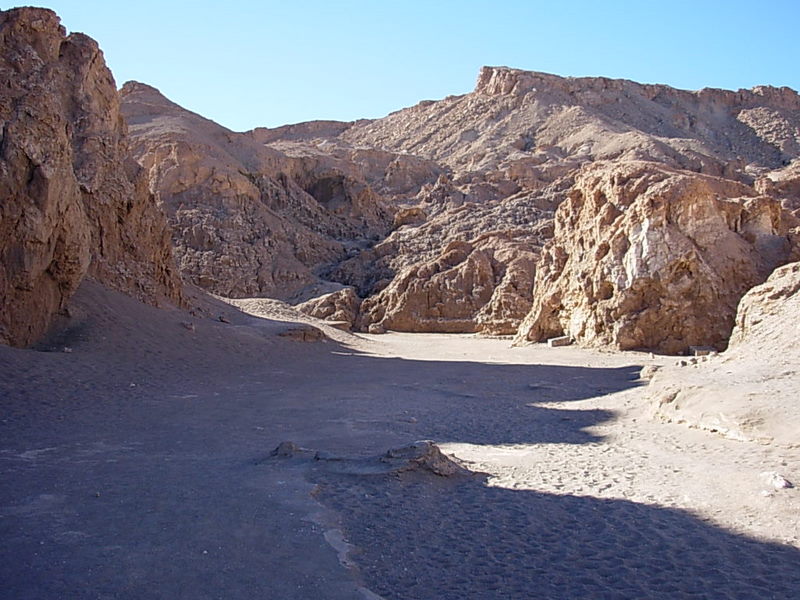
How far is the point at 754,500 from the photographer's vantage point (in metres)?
5.15

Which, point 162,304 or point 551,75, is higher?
point 551,75

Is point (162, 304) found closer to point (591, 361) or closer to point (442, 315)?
point (591, 361)

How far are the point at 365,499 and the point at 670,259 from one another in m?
14.2

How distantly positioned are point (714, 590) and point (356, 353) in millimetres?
16061

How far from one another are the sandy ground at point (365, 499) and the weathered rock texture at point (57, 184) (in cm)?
204

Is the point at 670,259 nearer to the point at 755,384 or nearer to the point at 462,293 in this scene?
the point at 755,384

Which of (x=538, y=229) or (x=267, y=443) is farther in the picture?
(x=538, y=229)

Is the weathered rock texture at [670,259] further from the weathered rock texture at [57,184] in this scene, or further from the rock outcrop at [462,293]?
the weathered rock texture at [57,184]

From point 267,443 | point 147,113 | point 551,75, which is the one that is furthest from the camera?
point 551,75

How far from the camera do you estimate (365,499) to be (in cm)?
522

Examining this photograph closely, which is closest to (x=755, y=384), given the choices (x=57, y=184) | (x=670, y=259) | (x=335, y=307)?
(x=670, y=259)

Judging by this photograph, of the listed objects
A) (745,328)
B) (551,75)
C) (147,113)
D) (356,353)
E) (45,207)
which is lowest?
(356,353)

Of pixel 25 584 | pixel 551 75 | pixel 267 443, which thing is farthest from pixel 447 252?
pixel 551 75

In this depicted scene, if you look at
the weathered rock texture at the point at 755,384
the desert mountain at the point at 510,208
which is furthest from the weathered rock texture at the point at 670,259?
the weathered rock texture at the point at 755,384
